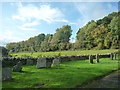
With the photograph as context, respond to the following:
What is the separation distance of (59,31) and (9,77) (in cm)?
6912

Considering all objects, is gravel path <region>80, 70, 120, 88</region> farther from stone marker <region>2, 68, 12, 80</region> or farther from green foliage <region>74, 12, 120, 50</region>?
green foliage <region>74, 12, 120, 50</region>

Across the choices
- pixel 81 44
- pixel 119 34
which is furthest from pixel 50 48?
pixel 119 34

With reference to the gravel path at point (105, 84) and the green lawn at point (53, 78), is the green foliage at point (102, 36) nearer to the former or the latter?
the green lawn at point (53, 78)

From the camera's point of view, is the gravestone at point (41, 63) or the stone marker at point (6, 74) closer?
the stone marker at point (6, 74)

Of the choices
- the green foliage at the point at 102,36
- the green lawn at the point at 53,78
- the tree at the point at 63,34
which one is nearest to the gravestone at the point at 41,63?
the green lawn at the point at 53,78

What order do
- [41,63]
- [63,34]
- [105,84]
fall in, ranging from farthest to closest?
[63,34] → [41,63] → [105,84]

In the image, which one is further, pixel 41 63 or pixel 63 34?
pixel 63 34

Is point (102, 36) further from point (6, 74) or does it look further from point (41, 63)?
point (6, 74)

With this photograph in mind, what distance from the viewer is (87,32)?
6112 cm

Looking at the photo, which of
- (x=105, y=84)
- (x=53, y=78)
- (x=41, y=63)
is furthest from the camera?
(x=41, y=63)

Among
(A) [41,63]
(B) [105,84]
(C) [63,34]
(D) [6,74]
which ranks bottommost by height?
(B) [105,84]

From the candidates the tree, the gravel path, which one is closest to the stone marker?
the gravel path

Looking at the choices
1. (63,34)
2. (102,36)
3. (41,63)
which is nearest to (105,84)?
(41,63)

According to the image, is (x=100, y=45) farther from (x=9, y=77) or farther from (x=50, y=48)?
(x=9, y=77)
